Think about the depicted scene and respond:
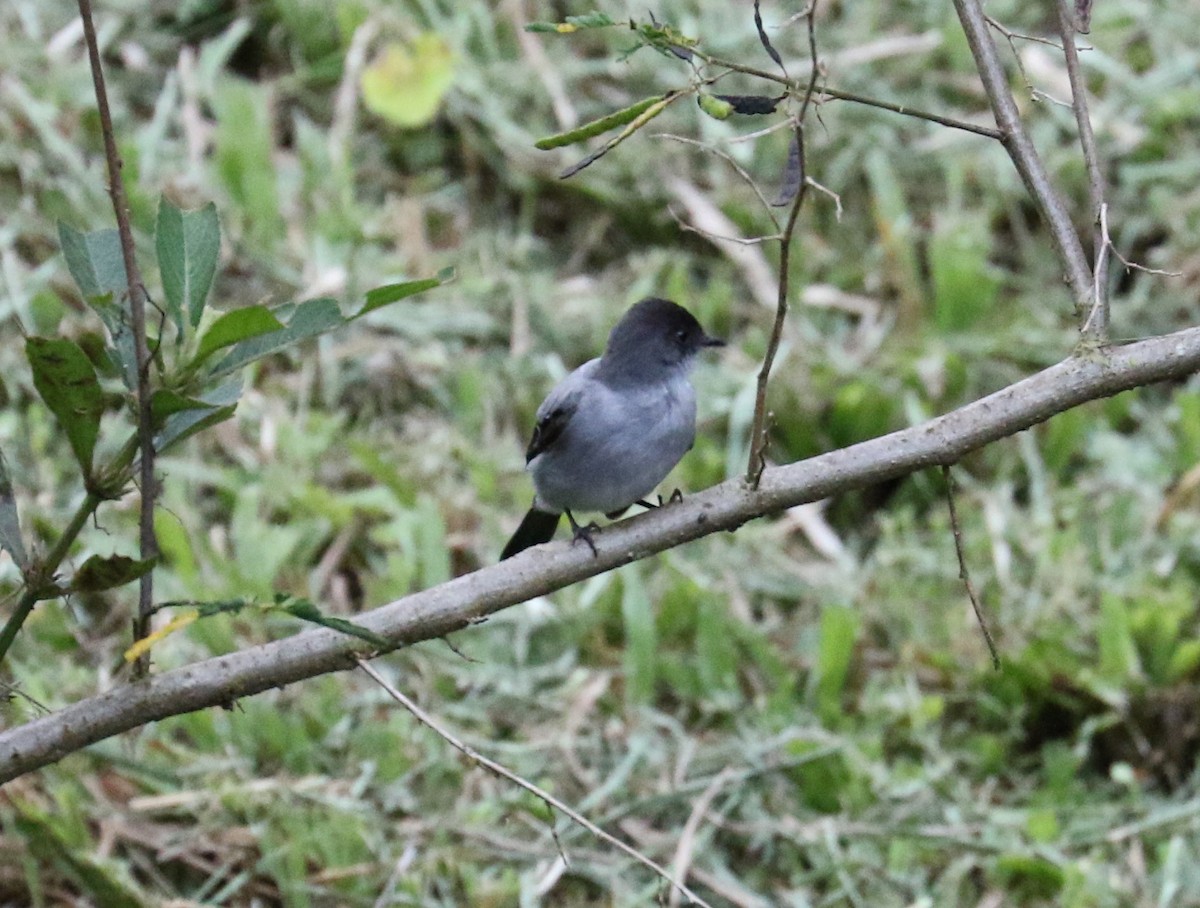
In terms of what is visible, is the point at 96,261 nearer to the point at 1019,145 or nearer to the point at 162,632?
the point at 162,632

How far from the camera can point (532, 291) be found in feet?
17.6

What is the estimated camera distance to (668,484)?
184 inches

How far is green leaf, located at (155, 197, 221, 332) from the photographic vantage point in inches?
70.1

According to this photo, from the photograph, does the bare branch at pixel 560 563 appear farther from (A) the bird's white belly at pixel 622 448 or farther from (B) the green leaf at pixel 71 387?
(A) the bird's white belly at pixel 622 448

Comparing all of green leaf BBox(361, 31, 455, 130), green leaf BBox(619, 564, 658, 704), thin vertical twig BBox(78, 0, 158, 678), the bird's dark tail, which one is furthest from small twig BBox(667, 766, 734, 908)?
green leaf BBox(361, 31, 455, 130)

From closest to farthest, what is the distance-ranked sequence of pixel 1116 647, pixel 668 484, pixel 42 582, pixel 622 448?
pixel 42 582, pixel 622 448, pixel 1116 647, pixel 668 484

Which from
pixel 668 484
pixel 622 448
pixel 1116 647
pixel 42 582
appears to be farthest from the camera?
pixel 668 484

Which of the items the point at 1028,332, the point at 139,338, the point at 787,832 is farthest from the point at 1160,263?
the point at 139,338

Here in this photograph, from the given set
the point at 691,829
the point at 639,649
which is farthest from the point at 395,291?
the point at 639,649

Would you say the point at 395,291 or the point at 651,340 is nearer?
the point at 395,291

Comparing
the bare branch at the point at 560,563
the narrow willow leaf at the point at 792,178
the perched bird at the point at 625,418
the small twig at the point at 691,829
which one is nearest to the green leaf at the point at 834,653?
the small twig at the point at 691,829

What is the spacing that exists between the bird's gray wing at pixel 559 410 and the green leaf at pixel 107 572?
1515 mm

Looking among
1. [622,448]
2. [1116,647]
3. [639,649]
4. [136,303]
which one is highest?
[136,303]

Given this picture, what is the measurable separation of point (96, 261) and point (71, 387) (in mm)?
195
